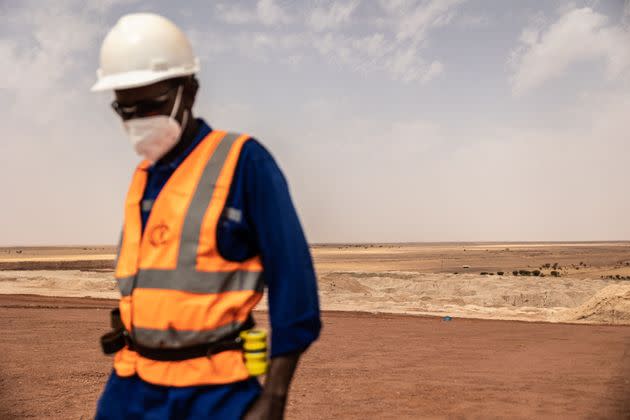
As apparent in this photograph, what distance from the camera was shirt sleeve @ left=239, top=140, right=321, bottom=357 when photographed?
188cm

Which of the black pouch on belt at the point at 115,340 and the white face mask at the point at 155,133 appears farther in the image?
the black pouch on belt at the point at 115,340

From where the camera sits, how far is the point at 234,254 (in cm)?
196

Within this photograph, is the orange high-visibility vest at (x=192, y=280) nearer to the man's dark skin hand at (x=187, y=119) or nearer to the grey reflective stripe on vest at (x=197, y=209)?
the grey reflective stripe on vest at (x=197, y=209)

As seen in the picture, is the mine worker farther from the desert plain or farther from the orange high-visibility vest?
the desert plain

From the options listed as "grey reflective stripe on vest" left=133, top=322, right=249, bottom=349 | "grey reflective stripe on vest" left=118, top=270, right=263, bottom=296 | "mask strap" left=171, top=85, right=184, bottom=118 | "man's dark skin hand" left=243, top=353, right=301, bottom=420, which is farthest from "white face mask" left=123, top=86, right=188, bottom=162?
"man's dark skin hand" left=243, top=353, right=301, bottom=420

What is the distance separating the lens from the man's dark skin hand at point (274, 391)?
6.18 ft

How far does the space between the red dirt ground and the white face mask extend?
Answer: 5.68 m

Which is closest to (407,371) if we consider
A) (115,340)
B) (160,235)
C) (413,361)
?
(413,361)

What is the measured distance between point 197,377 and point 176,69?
40.1 inches

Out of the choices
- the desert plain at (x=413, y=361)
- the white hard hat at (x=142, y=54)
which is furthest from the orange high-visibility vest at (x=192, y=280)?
the desert plain at (x=413, y=361)

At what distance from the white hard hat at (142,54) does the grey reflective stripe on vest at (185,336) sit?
0.81 meters

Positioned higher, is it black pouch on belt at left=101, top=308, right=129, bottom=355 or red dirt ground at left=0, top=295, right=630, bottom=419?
black pouch on belt at left=101, top=308, right=129, bottom=355

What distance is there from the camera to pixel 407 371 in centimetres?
993

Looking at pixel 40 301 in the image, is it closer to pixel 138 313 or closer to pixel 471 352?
pixel 471 352
